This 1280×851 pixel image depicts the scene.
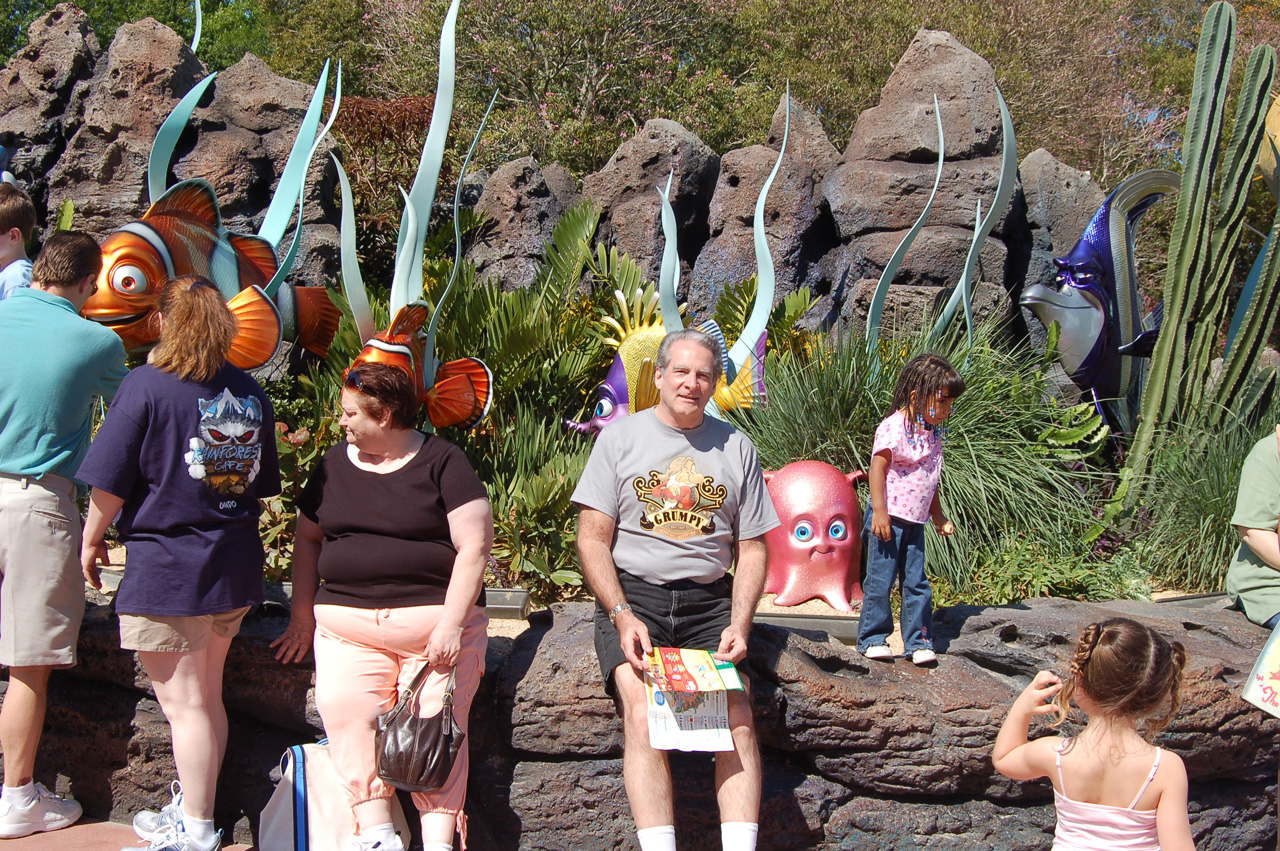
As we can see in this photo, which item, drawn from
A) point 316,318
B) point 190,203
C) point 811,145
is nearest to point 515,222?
point 316,318

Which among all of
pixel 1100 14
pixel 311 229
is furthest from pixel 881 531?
pixel 1100 14

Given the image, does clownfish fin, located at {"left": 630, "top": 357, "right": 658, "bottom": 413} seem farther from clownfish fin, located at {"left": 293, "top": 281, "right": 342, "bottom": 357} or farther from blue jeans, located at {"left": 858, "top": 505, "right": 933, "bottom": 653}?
blue jeans, located at {"left": 858, "top": 505, "right": 933, "bottom": 653}

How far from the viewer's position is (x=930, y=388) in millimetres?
3301

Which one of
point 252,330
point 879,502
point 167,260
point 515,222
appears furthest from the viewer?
point 515,222

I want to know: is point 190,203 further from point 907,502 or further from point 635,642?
point 907,502

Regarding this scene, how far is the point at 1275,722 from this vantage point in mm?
3061

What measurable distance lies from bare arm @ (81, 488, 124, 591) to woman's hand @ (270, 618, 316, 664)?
21.5 inches

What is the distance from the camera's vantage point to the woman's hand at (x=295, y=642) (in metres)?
2.90

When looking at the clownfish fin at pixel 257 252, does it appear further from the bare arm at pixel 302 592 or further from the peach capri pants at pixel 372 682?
the peach capri pants at pixel 372 682

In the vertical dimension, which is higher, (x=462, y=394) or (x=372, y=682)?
(x=462, y=394)

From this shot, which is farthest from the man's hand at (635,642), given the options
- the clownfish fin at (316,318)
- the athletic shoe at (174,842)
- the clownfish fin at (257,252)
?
the clownfish fin at (316,318)

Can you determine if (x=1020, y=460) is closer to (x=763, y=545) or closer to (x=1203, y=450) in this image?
(x=1203, y=450)

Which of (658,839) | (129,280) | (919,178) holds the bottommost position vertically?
(658,839)

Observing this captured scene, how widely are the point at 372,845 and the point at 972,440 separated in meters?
3.91
